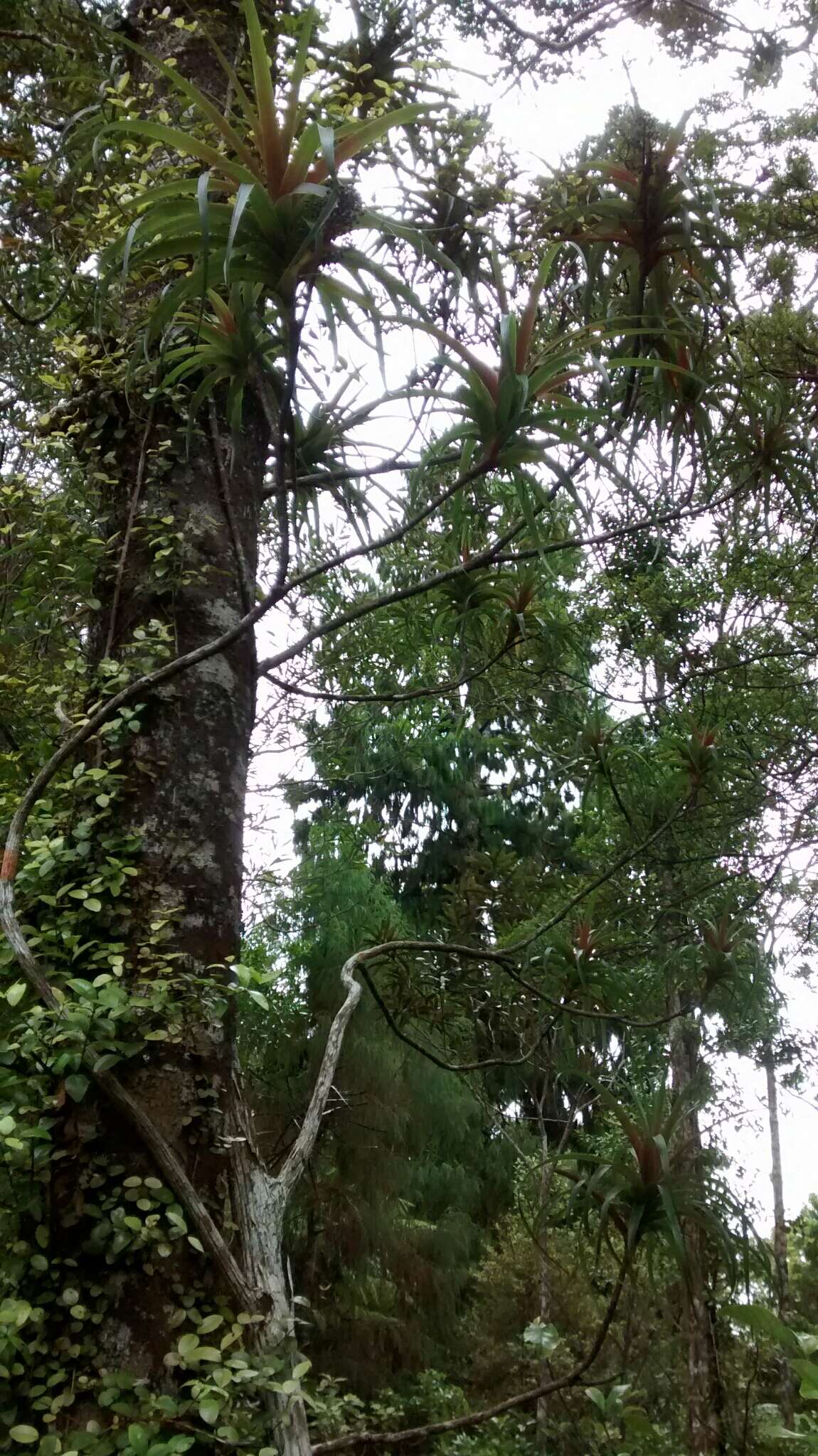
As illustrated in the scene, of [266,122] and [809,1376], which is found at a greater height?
[266,122]

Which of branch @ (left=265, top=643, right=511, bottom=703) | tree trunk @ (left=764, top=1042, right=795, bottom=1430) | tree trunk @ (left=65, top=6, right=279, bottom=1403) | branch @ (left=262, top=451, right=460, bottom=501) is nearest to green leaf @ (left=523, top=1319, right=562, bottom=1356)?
tree trunk @ (left=65, top=6, right=279, bottom=1403)

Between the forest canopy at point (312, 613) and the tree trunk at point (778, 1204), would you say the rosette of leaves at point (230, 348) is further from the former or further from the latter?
the tree trunk at point (778, 1204)

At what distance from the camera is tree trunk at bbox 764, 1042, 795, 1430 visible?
506 centimetres

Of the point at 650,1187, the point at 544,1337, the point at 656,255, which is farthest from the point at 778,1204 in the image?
the point at 656,255

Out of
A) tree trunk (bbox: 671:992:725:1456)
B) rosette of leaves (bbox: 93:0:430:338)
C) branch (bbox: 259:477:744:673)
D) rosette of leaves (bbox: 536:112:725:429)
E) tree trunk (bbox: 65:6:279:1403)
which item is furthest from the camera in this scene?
tree trunk (bbox: 671:992:725:1456)

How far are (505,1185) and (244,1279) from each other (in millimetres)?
7327

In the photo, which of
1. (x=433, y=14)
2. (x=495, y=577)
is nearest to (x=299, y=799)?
(x=495, y=577)

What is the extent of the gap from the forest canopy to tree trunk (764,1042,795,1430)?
0.58 meters

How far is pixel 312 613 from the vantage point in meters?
3.43

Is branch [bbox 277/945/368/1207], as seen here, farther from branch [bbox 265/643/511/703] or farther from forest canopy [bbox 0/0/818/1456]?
branch [bbox 265/643/511/703]

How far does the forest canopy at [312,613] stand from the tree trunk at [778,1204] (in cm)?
58

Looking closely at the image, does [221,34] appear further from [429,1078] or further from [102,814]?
[429,1078]

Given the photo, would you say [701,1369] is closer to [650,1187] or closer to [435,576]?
[650,1187]

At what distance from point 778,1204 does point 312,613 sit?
5.81 m
